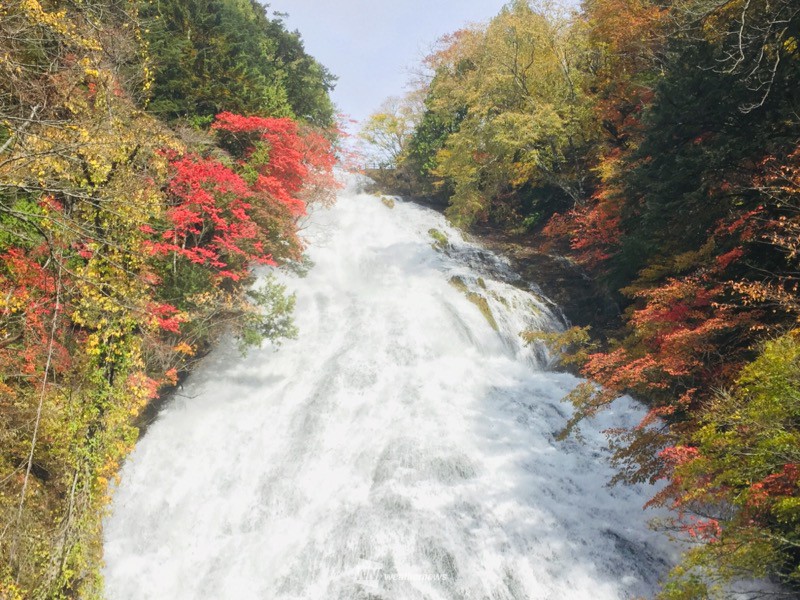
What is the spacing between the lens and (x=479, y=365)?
13.3m

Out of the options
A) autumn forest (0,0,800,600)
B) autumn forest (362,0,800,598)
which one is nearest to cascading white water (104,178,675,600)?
autumn forest (0,0,800,600)

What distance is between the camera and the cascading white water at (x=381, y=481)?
25.5 feet

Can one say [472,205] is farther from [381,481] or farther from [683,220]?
[381,481]

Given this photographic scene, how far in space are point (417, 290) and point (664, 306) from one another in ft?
28.3

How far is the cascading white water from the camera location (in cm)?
776

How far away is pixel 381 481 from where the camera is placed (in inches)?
370

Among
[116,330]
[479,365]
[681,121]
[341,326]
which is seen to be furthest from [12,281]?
[681,121]

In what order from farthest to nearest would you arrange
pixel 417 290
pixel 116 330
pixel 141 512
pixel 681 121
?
pixel 417 290, pixel 681 121, pixel 141 512, pixel 116 330

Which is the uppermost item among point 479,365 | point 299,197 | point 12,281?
point 299,197

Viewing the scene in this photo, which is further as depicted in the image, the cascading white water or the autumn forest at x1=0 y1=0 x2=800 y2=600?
the cascading white water

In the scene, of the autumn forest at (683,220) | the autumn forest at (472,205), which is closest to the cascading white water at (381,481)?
the autumn forest at (472,205)

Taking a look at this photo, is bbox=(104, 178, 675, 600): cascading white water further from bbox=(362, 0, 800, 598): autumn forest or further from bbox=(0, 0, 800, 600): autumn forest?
bbox=(362, 0, 800, 598): autumn forest

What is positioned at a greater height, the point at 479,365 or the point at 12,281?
the point at 479,365

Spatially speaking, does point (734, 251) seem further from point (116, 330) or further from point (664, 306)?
point (116, 330)
